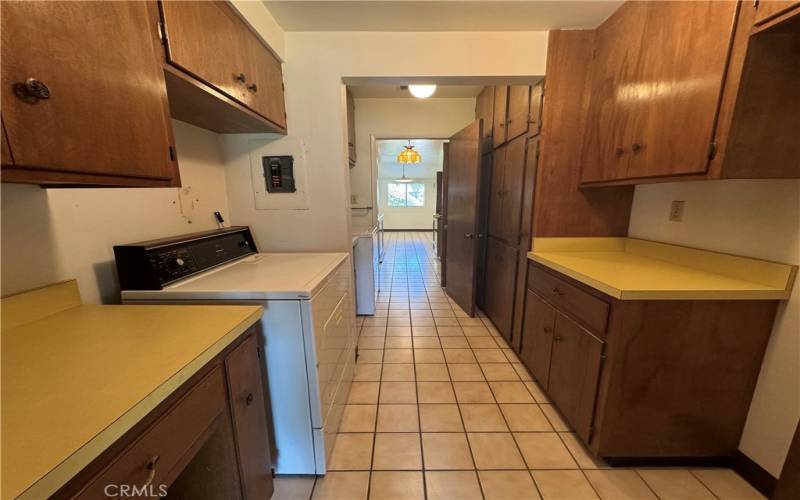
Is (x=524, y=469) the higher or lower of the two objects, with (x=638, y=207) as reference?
lower

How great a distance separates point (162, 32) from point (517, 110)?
2.10 metres

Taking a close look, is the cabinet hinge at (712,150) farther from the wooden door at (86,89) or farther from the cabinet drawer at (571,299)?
the wooden door at (86,89)

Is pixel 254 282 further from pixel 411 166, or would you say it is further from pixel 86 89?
pixel 411 166

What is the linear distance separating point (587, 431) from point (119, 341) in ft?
6.07

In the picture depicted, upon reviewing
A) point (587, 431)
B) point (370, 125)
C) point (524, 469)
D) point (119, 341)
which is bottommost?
point (524, 469)

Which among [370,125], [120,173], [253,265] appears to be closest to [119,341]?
[120,173]

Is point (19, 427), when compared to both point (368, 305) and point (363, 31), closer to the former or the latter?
point (363, 31)

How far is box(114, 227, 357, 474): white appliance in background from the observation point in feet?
3.40

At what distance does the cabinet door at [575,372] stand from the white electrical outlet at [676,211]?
831 mm

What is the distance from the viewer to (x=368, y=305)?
2.96 m

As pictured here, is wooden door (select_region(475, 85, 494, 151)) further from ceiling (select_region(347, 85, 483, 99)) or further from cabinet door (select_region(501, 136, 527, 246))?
cabinet door (select_region(501, 136, 527, 246))

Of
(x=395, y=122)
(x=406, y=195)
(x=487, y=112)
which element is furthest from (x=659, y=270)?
(x=406, y=195)

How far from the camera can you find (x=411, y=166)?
835cm

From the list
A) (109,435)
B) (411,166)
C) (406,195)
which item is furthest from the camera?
(406,195)
